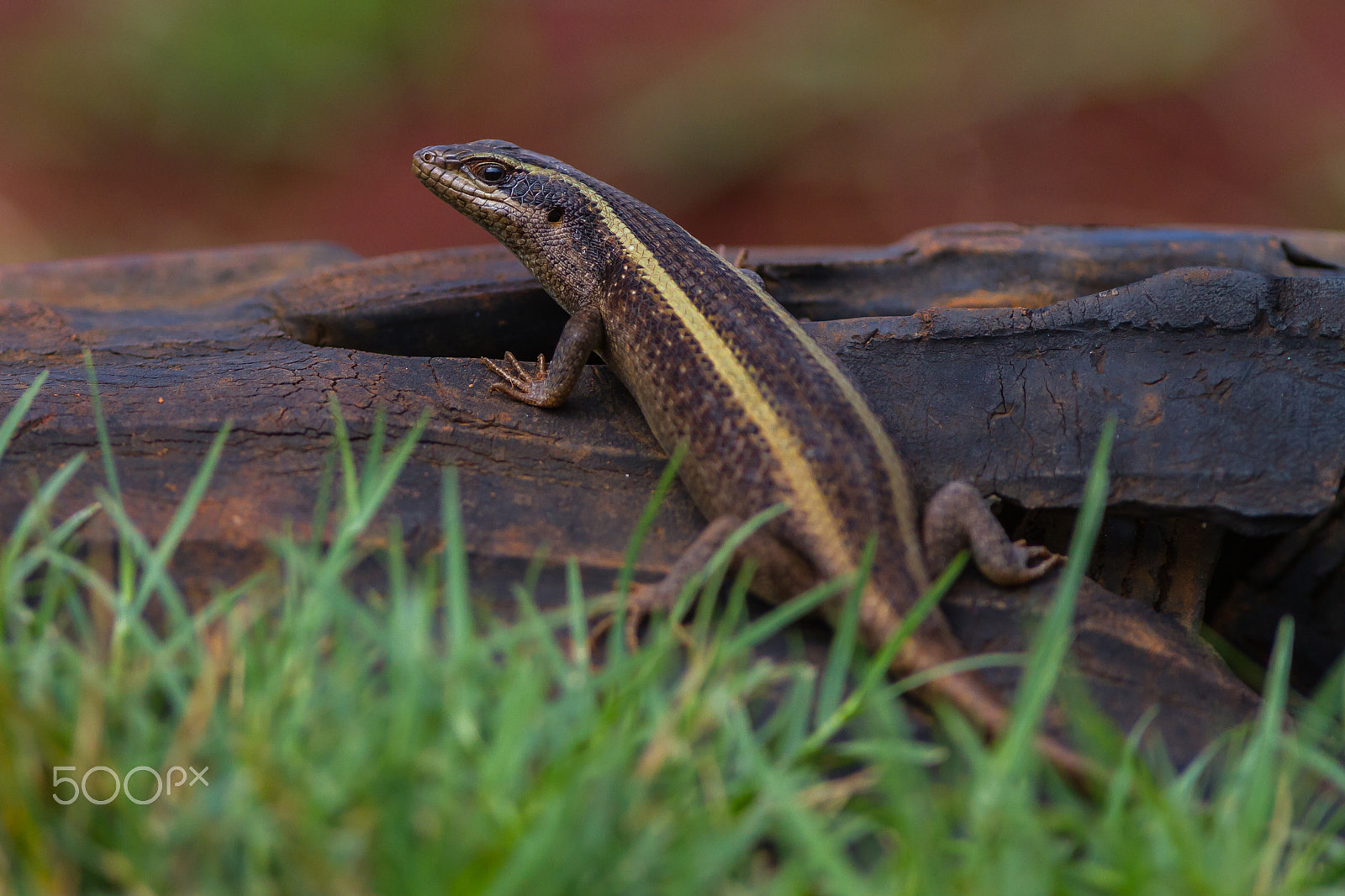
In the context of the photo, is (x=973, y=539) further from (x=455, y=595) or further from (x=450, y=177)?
(x=450, y=177)

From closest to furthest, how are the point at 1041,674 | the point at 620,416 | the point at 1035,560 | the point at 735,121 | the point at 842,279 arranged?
the point at 1041,674
the point at 1035,560
the point at 620,416
the point at 842,279
the point at 735,121

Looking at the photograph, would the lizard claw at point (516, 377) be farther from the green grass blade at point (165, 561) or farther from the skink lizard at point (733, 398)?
the green grass blade at point (165, 561)

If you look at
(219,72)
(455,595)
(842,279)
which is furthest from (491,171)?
(219,72)

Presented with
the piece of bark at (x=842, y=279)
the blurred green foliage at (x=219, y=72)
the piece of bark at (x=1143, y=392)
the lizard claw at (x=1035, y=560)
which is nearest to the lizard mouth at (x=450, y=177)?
the piece of bark at (x=842, y=279)

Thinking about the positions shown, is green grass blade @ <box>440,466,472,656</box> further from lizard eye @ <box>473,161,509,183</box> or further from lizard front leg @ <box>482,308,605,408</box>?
lizard eye @ <box>473,161,509,183</box>

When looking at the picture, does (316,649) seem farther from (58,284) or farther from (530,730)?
(58,284)

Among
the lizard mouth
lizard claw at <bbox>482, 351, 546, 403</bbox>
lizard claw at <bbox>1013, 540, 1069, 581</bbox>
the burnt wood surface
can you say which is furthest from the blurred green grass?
the lizard mouth
